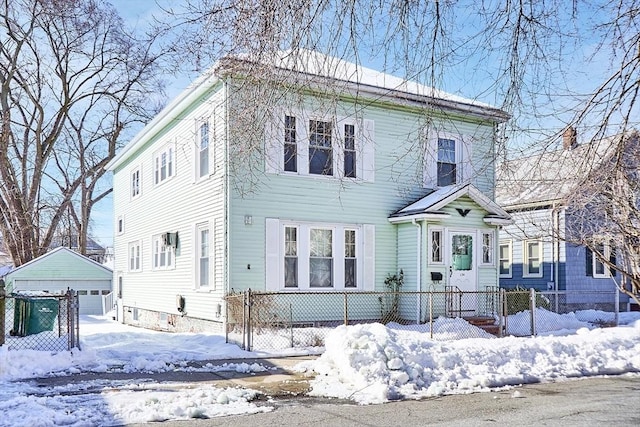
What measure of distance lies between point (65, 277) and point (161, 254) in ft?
41.1

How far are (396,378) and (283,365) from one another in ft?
8.29

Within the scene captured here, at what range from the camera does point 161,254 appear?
20234mm

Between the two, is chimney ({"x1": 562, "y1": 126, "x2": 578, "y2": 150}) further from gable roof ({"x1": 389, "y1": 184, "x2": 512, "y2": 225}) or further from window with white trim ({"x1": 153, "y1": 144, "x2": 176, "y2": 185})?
window with white trim ({"x1": 153, "y1": 144, "x2": 176, "y2": 185})

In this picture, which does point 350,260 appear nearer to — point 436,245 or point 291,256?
point 291,256

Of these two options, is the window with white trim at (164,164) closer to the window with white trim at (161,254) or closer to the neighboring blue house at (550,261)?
the window with white trim at (161,254)

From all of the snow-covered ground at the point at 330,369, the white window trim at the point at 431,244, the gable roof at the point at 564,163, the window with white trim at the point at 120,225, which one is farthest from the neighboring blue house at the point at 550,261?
the window with white trim at the point at 120,225

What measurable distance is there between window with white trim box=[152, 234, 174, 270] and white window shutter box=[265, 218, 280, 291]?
470 cm

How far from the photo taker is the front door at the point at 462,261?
16.7 metres

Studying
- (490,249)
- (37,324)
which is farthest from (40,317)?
(490,249)

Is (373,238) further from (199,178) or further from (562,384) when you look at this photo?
(562,384)

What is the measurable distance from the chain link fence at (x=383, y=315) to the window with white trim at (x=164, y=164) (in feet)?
20.7

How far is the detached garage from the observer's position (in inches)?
1155

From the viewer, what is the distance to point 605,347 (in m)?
11.7

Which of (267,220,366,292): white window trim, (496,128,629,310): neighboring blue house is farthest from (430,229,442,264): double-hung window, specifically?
(496,128,629,310): neighboring blue house
